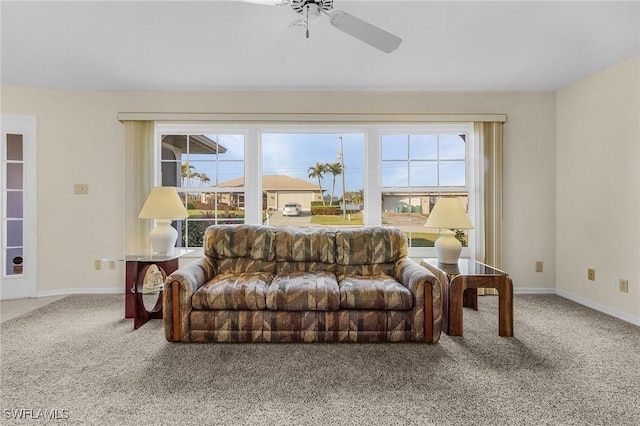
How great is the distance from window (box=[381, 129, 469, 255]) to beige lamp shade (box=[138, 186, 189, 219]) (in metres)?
2.37

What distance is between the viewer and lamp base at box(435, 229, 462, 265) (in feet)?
9.89

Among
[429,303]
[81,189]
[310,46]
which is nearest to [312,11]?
[310,46]

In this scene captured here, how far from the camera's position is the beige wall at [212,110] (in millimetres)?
3789

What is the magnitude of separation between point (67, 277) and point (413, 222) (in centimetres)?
423

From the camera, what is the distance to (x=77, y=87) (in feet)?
12.1

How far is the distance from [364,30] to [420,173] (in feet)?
7.96

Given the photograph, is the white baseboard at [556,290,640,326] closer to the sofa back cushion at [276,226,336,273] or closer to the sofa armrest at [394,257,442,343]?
the sofa armrest at [394,257,442,343]

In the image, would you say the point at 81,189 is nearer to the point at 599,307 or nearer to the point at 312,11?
the point at 312,11

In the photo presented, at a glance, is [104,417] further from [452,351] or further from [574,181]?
[574,181]

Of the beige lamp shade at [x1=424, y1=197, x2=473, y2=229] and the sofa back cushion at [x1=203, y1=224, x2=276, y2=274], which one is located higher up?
the beige lamp shade at [x1=424, y1=197, x2=473, y2=229]

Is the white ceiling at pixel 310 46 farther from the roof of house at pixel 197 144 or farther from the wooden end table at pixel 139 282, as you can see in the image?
the wooden end table at pixel 139 282

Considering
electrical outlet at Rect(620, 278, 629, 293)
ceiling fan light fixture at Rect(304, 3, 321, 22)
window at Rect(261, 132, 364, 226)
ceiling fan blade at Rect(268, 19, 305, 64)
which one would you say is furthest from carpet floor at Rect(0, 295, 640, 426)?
ceiling fan light fixture at Rect(304, 3, 321, 22)

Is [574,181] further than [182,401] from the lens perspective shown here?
Yes

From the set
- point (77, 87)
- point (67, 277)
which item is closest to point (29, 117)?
point (77, 87)
